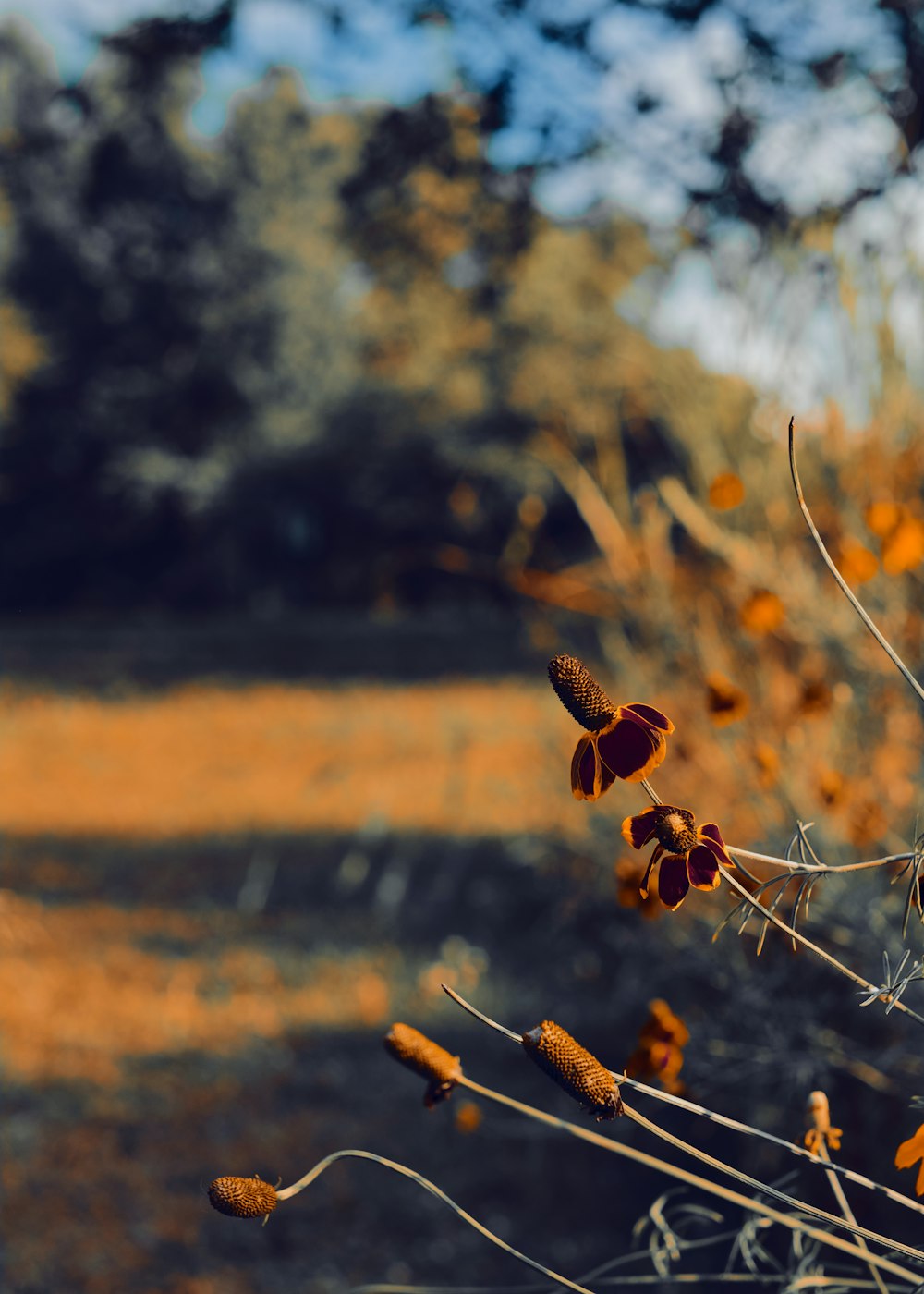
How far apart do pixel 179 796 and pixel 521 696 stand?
5294 mm

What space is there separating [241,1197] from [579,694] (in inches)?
15.8

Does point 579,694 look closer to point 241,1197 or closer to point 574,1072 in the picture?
point 574,1072

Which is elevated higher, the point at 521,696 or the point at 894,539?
the point at 894,539

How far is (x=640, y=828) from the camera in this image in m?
0.81

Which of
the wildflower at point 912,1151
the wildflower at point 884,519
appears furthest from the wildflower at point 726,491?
the wildflower at point 912,1151

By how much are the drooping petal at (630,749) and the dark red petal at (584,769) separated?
1 centimetres

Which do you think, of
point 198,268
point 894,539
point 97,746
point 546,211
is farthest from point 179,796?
point 198,268

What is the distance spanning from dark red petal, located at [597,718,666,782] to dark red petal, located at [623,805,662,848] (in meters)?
0.03

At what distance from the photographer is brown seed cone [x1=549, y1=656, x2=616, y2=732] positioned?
797 mm

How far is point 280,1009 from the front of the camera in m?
4.66

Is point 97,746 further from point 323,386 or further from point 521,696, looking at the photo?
point 323,386

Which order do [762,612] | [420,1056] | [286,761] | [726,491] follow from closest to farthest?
[420,1056] < [726,491] < [762,612] < [286,761]

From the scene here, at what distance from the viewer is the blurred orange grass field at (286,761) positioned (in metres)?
8.10

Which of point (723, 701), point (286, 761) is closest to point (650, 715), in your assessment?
point (723, 701)
